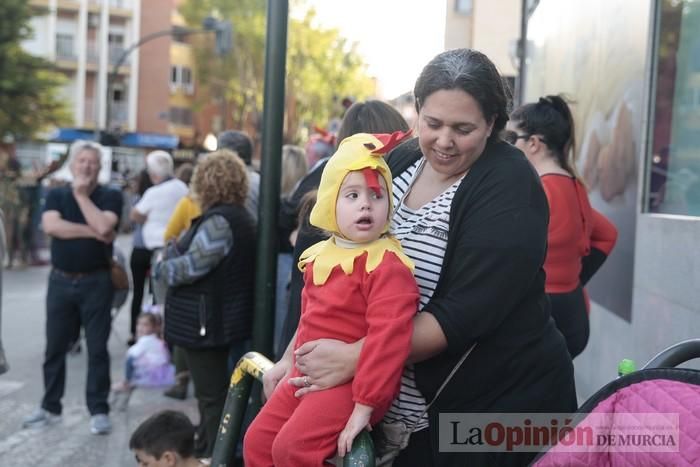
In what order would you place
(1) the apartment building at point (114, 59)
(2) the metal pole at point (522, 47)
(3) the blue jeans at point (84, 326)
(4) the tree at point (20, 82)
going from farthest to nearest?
(1) the apartment building at point (114, 59), (4) the tree at point (20, 82), (2) the metal pole at point (522, 47), (3) the blue jeans at point (84, 326)

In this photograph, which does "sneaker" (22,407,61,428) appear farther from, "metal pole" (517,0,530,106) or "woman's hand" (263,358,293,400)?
"metal pole" (517,0,530,106)

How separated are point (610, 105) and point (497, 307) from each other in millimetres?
4550

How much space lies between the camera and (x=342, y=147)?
7.53 ft

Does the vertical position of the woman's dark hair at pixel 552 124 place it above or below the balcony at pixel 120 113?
below

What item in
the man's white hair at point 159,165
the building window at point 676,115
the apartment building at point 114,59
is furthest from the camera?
the apartment building at point 114,59

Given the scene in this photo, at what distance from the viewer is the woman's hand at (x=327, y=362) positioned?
83.8 inches

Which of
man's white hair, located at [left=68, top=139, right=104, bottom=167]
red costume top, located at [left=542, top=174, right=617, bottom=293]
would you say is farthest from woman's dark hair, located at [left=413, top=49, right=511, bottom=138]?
man's white hair, located at [left=68, top=139, right=104, bottom=167]

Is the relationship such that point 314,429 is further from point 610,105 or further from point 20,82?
point 20,82

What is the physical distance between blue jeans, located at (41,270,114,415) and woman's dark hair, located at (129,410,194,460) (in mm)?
2586

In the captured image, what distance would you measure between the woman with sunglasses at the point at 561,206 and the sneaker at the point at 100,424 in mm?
3675

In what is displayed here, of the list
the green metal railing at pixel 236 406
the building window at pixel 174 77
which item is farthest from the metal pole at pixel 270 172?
the building window at pixel 174 77

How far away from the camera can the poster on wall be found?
18.0 feet

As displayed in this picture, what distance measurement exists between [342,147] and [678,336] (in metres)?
2.46

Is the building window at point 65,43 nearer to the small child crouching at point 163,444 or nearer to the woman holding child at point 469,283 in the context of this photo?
the small child crouching at point 163,444
